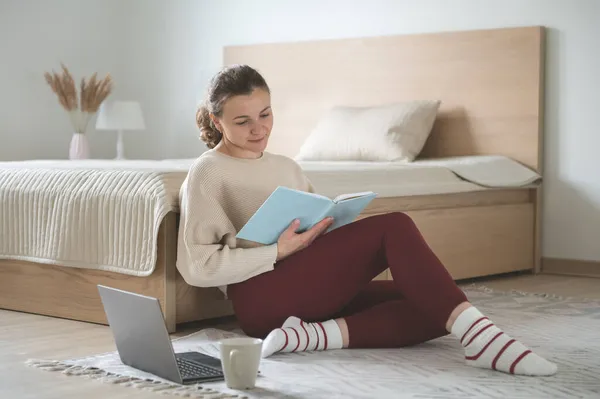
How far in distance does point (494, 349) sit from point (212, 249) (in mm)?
744

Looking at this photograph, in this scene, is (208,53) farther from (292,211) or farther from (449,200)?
(292,211)

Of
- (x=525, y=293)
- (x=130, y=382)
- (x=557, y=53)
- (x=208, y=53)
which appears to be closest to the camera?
(x=130, y=382)

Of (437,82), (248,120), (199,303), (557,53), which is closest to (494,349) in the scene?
(248,120)

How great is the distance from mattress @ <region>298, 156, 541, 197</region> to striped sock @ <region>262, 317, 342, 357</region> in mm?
963

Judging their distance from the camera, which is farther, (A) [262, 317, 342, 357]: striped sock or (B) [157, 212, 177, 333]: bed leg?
(B) [157, 212, 177, 333]: bed leg

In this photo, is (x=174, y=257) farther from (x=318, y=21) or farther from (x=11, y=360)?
(x=318, y=21)

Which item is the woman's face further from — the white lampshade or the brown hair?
the white lampshade

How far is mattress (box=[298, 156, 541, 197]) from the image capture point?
3.47 m

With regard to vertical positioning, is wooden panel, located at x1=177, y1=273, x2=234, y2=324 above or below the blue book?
below

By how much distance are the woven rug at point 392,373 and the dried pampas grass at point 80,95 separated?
113 inches

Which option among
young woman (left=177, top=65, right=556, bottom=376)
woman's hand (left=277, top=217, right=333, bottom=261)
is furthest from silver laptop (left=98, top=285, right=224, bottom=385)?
woman's hand (left=277, top=217, right=333, bottom=261)

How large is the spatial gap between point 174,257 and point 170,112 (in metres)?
3.06

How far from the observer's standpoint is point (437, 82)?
4586mm

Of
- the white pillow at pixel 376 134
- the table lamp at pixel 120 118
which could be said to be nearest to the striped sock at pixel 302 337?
the white pillow at pixel 376 134
